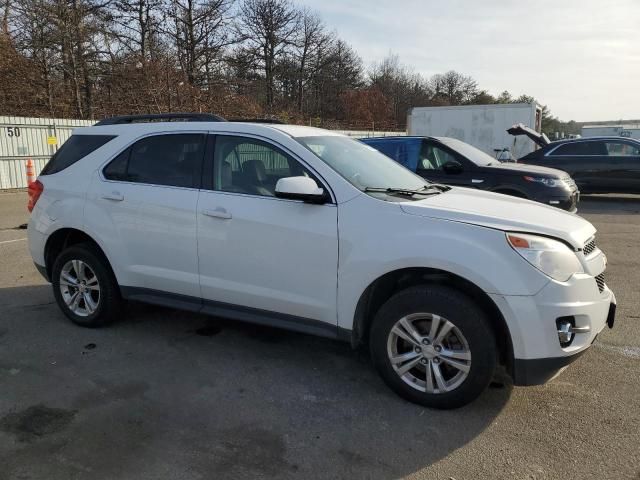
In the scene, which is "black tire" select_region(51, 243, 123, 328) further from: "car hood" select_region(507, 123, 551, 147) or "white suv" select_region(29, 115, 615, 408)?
"car hood" select_region(507, 123, 551, 147)

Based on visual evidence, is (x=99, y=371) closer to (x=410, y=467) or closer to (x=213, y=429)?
(x=213, y=429)

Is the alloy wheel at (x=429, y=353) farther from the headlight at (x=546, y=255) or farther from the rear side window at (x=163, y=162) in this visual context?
the rear side window at (x=163, y=162)

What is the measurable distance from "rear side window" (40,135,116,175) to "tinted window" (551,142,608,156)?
12.1 metres

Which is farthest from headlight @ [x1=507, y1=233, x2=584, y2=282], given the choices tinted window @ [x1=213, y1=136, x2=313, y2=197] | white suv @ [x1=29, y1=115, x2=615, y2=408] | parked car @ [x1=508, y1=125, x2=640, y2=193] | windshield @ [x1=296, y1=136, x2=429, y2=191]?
parked car @ [x1=508, y1=125, x2=640, y2=193]

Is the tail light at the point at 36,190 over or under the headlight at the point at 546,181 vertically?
over

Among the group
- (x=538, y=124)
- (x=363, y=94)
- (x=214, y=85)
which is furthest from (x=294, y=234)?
(x=363, y=94)

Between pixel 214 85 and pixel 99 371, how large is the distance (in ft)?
79.2

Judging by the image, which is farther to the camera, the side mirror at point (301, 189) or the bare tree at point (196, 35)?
the bare tree at point (196, 35)

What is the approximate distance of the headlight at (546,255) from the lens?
2.89 metres

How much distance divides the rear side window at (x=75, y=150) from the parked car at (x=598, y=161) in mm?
11105

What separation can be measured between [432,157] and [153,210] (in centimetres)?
578

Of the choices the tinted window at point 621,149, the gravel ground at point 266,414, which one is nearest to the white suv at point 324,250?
the gravel ground at point 266,414

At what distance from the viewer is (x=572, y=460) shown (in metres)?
2.71

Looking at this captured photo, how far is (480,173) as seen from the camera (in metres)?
8.41
